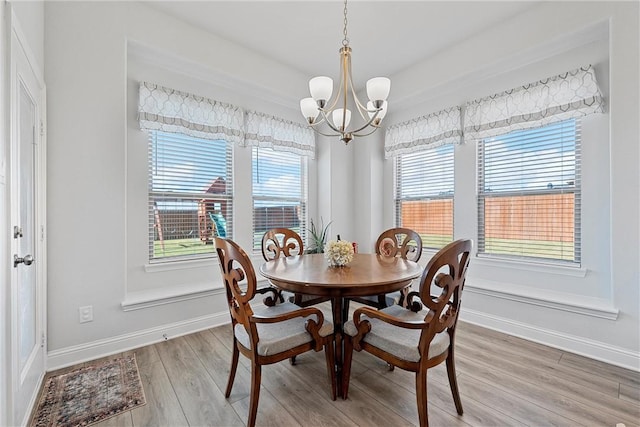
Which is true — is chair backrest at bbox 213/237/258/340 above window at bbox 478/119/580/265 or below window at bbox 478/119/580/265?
below

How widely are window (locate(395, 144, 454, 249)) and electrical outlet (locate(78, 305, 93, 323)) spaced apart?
140 inches

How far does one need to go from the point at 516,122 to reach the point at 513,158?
368mm

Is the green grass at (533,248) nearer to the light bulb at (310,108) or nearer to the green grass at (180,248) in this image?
the light bulb at (310,108)

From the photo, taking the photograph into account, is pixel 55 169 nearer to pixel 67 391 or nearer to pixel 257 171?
pixel 67 391

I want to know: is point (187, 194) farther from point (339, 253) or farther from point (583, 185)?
point (583, 185)

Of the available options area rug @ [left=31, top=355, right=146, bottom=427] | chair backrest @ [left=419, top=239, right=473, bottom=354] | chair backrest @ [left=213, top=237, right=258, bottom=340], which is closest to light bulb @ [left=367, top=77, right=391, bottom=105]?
chair backrest @ [left=419, top=239, right=473, bottom=354]

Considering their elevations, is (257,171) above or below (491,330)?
above

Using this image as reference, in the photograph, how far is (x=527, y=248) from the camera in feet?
9.45

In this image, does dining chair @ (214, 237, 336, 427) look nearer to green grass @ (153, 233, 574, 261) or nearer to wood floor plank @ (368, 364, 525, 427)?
wood floor plank @ (368, 364, 525, 427)

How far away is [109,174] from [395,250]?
268 cm

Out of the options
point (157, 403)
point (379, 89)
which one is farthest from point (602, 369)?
point (157, 403)

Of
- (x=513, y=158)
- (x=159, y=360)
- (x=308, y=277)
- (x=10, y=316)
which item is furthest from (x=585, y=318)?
(x=10, y=316)

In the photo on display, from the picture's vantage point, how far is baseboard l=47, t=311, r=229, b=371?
2.18 meters

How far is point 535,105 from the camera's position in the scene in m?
2.71
